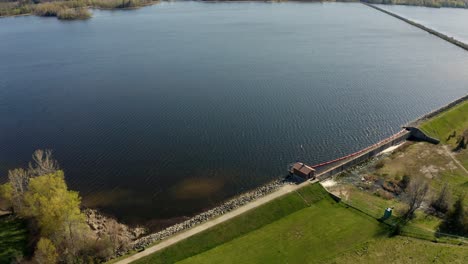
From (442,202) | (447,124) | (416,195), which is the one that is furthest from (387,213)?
(447,124)

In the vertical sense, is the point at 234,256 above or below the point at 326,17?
below

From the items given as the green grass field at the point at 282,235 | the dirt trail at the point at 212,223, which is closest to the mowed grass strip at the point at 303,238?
the green grass field at the point at 282,235

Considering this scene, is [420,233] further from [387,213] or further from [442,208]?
[442,208]

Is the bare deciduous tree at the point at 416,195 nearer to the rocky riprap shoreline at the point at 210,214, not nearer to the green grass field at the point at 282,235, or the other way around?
the green grass field at the point at 282,235

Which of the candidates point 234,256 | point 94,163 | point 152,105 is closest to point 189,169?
point 94,163

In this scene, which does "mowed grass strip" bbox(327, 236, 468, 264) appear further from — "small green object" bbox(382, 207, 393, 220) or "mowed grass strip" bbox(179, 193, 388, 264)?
"small green object" bbox(382, 207, 393, 220)

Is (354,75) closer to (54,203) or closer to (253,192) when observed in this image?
(253,192)
